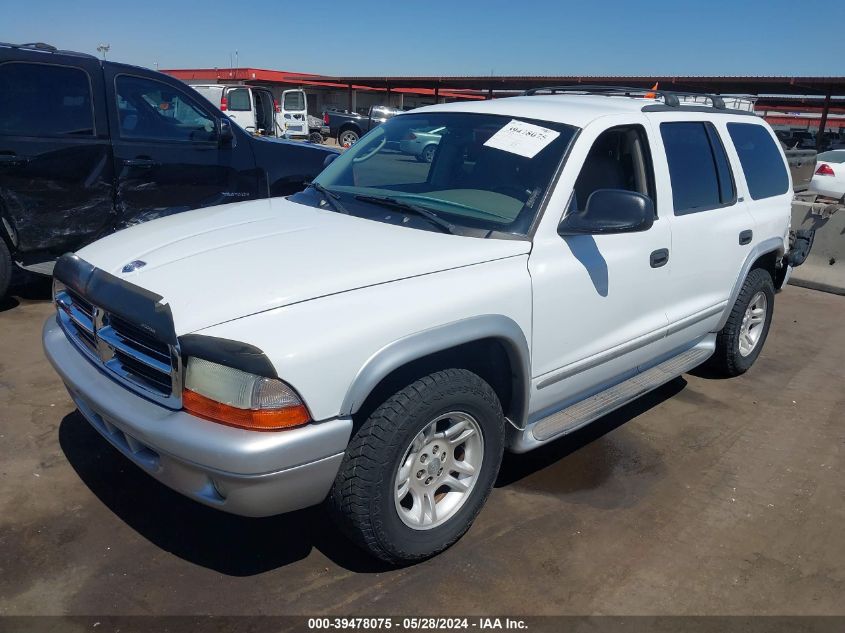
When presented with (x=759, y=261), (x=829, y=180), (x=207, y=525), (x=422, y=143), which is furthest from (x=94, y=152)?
(x=829, y=180)

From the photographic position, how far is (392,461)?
8.36 ft

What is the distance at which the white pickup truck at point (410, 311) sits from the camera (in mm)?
2355

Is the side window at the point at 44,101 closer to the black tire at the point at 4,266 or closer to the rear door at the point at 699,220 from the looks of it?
the black tire at the point at 4,266

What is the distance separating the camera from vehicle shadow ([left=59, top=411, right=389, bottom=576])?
290 cm

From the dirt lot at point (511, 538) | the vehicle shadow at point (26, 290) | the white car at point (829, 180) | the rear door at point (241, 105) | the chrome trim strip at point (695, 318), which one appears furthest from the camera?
the rear door at point (241, 105)

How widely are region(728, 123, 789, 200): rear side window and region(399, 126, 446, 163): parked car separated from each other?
202 cm

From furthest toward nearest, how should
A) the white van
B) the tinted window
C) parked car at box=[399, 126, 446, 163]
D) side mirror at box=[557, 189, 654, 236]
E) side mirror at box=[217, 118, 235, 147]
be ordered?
the tinted window
the white van
side mirror at box=[217, 118, 235, 147]
parked car at box=[399, 126, 446, 163]
side mirror at box=[557, 189, 654, 236]

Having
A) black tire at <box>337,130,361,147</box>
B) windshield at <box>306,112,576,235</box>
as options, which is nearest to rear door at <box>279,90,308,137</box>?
black tire at <box>337,130,361,147</box>

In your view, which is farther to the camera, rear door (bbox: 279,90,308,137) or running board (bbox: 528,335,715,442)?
rear door (bbox: 279,90,308,137)

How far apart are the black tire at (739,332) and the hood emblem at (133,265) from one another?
3.71m

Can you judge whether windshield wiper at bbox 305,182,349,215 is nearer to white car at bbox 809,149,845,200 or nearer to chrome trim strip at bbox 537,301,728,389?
chrome trim strip at bbox 537,301,728,389

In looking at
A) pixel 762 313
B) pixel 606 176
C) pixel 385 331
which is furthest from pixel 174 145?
pixel 762 313

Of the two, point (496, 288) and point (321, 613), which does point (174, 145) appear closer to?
point (496, 288)

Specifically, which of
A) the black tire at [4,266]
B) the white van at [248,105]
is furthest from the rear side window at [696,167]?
the white van at [248,105]
